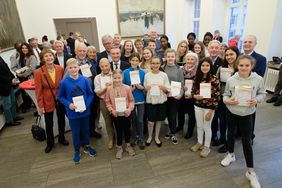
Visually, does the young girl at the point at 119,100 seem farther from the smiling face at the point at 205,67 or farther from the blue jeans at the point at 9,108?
the blue jeans at the point at 9,108

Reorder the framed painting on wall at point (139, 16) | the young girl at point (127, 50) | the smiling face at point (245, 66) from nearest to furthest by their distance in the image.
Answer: the smiling face at point (245, 66)
the young girl at point (127, 50)
the framed painting on wall at point (139, 16)

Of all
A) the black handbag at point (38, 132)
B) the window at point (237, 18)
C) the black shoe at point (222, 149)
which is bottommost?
the black shoe at point (222, 149)

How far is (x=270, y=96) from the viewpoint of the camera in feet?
14.8

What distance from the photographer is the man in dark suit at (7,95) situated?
333 cm

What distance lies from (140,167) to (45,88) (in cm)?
168

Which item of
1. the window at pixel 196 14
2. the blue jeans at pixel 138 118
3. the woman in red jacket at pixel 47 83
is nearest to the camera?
the woman in red jacket at pixel 47 83

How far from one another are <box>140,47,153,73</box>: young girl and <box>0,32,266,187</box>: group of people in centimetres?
1

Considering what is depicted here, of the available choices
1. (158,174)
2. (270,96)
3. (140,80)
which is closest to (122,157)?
(158,174)

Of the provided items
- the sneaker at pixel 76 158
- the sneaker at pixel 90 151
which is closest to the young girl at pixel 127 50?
the sneaker at pixel 90 151

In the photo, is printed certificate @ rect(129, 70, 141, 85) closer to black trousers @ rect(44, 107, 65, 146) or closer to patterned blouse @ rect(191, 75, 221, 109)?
patterned blouse @ rect(191, 75, 221, 109)

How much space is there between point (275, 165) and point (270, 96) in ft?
9.14

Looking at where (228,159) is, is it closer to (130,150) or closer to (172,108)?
(172,108)

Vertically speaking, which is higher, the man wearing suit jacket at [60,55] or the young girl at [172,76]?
the man wearing suit jacket at [60,55]

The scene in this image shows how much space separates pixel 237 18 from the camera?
5.72m
